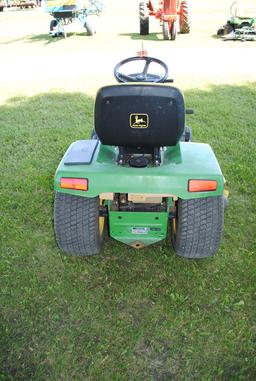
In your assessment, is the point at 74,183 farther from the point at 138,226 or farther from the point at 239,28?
the point at 239,28

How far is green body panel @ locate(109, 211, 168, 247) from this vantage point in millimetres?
2184

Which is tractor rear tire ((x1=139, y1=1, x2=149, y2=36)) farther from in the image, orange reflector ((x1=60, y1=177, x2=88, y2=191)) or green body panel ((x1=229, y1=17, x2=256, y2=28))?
orange reflector ((x1=60, y1=177, x2=88, y2=191))

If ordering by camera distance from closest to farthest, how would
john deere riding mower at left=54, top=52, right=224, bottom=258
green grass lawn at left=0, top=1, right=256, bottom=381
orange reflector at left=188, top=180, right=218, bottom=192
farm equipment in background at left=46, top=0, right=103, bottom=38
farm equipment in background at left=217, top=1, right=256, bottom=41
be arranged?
green grass lawn at left=0, top=1, right=256, bottom=381 < john deere riding mower at left=54, top=52, right=224, bottom=258 < orange reflector at left=188, top=180, right=218, bottom=192 < farm equipment in background at left=217, top=1, right=256, bottom=41 < farm equipment in background at left=46, top=0, right=103, bottom=38

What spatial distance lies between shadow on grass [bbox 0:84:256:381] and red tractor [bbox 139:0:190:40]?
6444 mm

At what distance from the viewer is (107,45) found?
8.65m

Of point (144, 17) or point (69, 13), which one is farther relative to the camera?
point (69, 13)

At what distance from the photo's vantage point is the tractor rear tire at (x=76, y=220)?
2160 mm

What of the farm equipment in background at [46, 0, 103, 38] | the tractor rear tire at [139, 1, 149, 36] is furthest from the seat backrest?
the farm equipment in background at [46, 0, 103, 38]

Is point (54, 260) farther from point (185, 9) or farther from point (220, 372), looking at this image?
point (185, 9)

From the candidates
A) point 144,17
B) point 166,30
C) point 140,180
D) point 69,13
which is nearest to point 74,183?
point 140,180

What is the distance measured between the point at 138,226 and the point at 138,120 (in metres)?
0.63

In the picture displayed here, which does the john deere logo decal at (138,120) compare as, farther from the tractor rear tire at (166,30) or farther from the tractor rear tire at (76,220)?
the tractor rear tire at (166,30)

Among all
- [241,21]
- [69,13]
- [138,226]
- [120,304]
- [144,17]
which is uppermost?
[69,13]

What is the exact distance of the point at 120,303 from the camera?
2.14m
